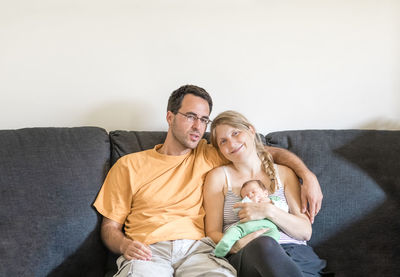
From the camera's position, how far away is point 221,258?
152 centimetres

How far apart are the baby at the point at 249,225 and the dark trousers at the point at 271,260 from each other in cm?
6

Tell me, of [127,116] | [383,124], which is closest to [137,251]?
[127,116]

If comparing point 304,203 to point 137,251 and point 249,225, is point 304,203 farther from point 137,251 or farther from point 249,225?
point 137,251

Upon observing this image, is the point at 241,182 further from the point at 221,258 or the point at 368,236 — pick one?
the point at 368,236

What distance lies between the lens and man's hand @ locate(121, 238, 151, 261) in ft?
4.96

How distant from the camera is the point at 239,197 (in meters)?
1.70

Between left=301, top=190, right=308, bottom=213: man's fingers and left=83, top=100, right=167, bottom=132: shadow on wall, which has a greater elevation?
left=83, top=100, right=167, bottom=132: shadow on wall

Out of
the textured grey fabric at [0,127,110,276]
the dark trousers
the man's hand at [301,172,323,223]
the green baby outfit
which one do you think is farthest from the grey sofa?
the green baby outfit

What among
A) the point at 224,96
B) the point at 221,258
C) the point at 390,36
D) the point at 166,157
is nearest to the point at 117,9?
the point at 224,96

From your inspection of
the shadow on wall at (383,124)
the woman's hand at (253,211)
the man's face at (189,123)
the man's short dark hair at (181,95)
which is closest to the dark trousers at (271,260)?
the woman's hand at (253,211)

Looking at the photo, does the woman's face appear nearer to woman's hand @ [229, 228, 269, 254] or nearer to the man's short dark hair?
the man's short dark hair

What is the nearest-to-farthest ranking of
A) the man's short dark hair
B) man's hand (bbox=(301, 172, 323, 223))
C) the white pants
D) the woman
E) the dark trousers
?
1. the dark trousers
2. the white pants
3. the woman
4. man's hand (bbox=(301, 172, 323, 223))
5. the man's short dark hair

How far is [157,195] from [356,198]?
3.08ft

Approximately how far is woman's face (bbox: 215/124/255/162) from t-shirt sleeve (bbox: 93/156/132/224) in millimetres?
464
